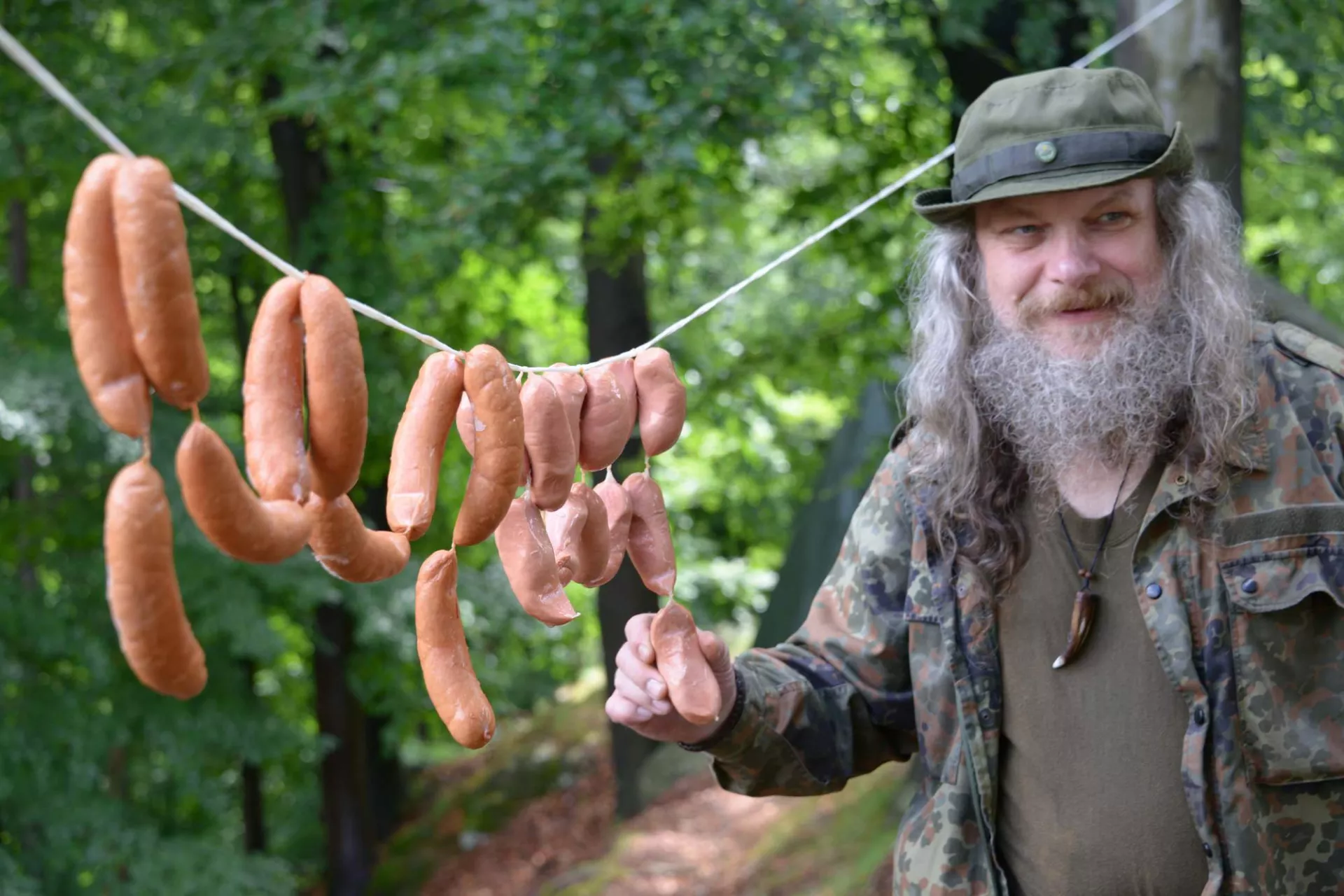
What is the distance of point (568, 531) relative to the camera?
190 cm

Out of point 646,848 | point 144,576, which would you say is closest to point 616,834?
point 646,848

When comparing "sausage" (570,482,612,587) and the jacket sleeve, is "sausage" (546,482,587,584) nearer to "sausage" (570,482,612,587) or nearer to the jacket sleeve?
"sausage" (570,482,612,587)

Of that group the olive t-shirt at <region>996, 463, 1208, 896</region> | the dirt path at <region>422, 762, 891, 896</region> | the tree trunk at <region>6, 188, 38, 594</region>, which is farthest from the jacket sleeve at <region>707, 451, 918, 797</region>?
the tree trunk at <region>6, 188, 38, 594</region>

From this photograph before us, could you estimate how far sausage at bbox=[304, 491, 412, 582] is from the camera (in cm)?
143

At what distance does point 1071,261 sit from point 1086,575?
55cm

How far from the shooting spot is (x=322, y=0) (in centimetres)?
521

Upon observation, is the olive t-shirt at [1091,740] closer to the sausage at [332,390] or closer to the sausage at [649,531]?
the sausage at [649,531]

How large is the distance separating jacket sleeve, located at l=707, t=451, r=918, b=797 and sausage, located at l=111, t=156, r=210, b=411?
1.33 meters

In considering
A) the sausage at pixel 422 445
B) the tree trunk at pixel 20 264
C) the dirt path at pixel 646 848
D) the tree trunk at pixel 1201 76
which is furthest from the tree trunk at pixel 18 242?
the sausage at pixel 422 445

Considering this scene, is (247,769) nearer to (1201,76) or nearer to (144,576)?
(1201,76)

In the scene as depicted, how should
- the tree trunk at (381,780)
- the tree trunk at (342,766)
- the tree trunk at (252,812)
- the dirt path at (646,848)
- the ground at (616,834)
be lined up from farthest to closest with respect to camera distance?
the tree trunk at (381,780), the tree trunk at (252,812), the tree trunk at (342,766), the dirt path at (646,848), the ground at (616,834)

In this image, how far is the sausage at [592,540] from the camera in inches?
75.5

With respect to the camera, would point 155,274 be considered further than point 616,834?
No

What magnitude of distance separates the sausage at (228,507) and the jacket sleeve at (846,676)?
1170 mm
